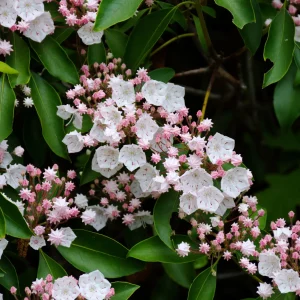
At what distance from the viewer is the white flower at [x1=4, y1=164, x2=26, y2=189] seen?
219cm

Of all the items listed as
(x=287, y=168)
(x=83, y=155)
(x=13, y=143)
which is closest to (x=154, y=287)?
(x=83, y=155)

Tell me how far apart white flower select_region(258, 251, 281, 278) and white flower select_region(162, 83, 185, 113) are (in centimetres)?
50

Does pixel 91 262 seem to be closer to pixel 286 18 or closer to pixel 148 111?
pixel 148 111

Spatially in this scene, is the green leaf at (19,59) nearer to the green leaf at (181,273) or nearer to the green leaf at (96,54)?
the green leaf at (96,54)

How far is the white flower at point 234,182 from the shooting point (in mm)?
2039

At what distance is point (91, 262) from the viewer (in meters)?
2.16

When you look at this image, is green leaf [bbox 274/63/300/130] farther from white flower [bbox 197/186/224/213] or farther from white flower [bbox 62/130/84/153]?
white flower [bbox 62/130/84/153]

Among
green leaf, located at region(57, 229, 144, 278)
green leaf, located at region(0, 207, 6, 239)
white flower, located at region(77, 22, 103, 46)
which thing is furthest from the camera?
white flower, located at region(77, 22, 103, 46)

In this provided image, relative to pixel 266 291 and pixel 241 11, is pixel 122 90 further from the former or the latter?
pixel 266 291

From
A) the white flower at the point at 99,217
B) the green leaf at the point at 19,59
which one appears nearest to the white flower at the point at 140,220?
the white flower at the point at 99,217

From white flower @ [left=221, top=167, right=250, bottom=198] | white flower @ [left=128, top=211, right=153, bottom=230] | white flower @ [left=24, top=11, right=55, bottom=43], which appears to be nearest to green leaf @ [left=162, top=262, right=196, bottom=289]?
white flower @ [left=128, top=211, right=153, bottom=230]

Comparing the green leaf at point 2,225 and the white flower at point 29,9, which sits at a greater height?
the white flower at point 29,9

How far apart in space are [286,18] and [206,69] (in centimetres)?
45

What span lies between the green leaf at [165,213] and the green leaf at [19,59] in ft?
1.73
